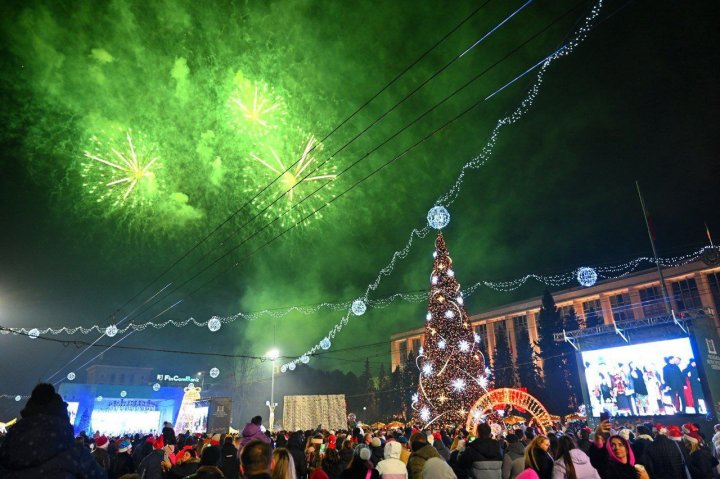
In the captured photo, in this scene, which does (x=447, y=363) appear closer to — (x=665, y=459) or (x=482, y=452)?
(x=665, y=459)

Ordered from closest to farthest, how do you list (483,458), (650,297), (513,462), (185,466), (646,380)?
(185,466)
(513,462)
(483,458)
(646,380)
(650,297)

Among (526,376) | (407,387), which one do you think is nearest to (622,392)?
(526,376)

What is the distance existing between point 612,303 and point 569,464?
65.3 m

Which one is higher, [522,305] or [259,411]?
[522,305]

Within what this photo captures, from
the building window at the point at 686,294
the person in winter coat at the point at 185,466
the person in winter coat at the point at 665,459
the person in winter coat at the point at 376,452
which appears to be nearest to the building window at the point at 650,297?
the building window at the point at 686,294

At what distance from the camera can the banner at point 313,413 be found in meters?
22.4

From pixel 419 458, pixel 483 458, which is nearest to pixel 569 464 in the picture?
pixel 483 458

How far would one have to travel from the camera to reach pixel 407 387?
60875 mm

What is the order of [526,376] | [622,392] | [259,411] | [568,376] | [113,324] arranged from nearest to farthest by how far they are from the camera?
[113,324]
[622,392]
[568,376]
[526,376]
[259,411]

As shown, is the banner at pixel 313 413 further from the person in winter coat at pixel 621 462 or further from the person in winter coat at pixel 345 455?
the person in winter coat at pixel 621 462

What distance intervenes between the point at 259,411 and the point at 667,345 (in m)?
58.8

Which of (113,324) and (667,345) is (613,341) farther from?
(113,324)

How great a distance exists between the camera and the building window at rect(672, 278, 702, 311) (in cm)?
5181

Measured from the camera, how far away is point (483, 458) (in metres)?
6.96
